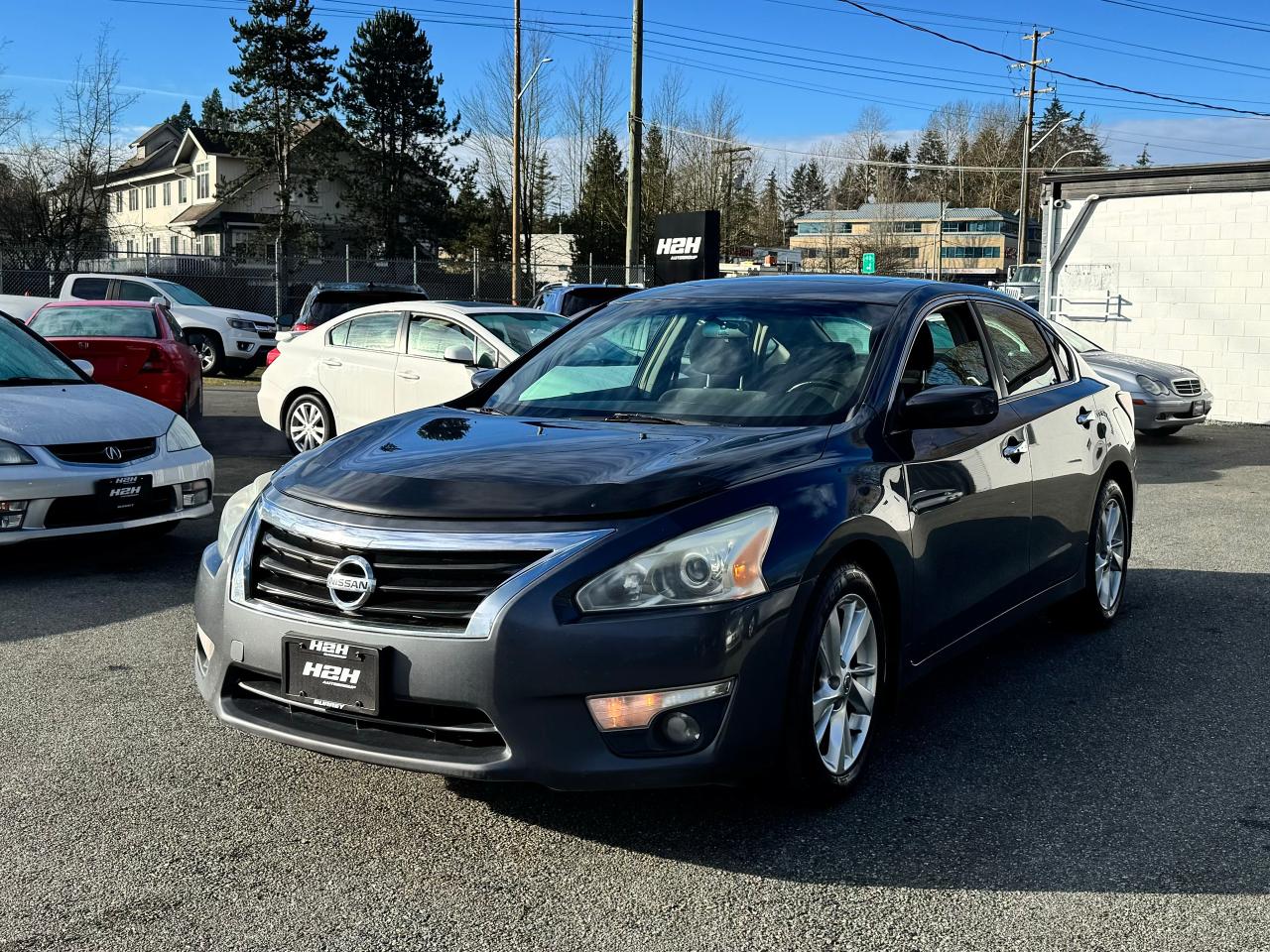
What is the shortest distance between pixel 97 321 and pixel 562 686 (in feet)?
41.8

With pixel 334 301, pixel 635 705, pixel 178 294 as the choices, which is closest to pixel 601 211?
pixel 178 294

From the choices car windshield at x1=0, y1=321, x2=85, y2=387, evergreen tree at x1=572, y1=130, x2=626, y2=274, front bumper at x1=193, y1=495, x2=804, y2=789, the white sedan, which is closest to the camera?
front bumper at x1=193, y1=495, x2=804, y2=789

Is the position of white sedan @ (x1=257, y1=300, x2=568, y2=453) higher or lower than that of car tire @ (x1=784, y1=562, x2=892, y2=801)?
higher

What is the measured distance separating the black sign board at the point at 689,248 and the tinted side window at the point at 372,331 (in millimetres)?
13403

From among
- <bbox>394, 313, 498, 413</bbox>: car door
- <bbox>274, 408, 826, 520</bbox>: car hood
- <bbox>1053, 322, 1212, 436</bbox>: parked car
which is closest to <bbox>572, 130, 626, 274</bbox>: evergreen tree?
<bbox>1053, 322, 1212, 436</bbox>: parked car

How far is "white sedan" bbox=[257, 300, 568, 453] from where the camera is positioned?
453 inches

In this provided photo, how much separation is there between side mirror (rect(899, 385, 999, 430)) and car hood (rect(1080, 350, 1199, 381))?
11.7m

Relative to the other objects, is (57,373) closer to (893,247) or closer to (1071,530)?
(1071,530)

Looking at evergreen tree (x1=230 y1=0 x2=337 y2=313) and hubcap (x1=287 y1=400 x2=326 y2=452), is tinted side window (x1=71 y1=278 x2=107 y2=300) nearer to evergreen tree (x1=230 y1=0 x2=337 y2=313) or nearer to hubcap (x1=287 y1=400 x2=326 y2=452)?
hubcap (x1=287 y1=400 x2=326 y2=452)

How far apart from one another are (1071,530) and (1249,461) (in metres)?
9.01

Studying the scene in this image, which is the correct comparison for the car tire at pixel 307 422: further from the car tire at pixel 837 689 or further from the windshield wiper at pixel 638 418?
the car tire at pixel 837 689

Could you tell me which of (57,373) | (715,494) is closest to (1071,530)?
(715,494)

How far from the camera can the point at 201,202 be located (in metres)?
62.2

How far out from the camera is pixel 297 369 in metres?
12.6
